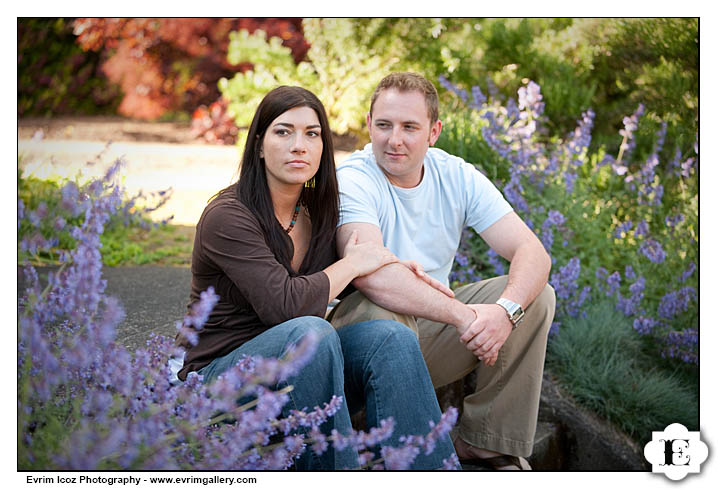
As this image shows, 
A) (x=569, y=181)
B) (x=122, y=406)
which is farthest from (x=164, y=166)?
(x=122, y=406)

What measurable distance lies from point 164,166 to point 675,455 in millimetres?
5358

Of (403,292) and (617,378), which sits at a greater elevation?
(403,292)

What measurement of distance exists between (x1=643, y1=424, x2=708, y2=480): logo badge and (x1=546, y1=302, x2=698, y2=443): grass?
75 cm

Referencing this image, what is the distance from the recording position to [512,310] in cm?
246

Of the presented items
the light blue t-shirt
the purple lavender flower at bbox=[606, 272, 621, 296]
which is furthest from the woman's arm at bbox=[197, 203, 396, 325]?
the purple lavender flower at bbox=[606, 272, 621, 296]

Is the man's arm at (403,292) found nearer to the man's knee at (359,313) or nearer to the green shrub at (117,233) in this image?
the man's knee at (359,313)

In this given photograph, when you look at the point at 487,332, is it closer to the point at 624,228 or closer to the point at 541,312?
the point at 541,312

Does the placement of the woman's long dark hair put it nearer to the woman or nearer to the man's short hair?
the woman

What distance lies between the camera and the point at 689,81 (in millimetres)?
4555

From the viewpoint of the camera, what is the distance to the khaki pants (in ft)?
8.25

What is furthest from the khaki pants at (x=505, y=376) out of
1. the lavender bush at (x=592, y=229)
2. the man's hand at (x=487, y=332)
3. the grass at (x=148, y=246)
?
the grass at (x=148, y=246)

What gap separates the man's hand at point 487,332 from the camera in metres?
2.40

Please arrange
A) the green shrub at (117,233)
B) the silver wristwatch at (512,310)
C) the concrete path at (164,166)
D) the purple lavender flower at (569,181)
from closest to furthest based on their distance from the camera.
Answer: the silver wristwatch at (512,310) → the green shrub at (117,233) → the purple lavender flower at (569,181) → the concrete path at (164,166)

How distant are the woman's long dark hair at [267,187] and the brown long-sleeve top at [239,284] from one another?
0.06 metres
